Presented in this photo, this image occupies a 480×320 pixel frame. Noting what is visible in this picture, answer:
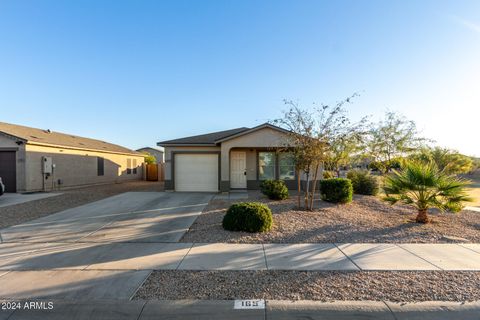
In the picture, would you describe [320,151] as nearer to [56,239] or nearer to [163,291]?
[163,291]

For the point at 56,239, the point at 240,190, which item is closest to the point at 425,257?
the point at 56,239

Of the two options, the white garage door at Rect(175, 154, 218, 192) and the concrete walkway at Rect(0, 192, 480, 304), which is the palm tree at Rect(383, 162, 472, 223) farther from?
the white garage door at Rect(175, 154, 218, 192)

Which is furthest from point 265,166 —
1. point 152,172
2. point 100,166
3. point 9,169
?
Result: point 152,172

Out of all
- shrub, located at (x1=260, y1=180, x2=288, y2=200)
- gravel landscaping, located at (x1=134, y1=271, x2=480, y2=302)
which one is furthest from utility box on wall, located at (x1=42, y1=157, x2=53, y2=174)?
gravel landscaping, located at (x1=134, y1=271, x2=480, y2=302)

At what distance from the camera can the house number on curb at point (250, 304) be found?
2996mm

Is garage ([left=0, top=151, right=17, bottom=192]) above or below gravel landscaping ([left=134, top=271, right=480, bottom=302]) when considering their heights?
above

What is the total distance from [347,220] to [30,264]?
7.91 meters

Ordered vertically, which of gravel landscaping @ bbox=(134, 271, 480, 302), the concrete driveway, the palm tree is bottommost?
gravel landscaping @ bbox=(134, 271, 480, 302)

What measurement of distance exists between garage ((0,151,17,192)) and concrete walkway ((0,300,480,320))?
47.3 feet

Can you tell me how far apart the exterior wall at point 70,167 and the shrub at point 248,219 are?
46.0 feet

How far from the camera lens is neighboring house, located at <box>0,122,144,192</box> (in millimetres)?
13219

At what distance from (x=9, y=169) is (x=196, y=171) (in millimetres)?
10729

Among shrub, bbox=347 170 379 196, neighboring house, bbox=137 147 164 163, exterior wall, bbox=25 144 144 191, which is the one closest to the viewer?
shrub, bbox=347 170 379 196

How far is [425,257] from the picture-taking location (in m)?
4.60
